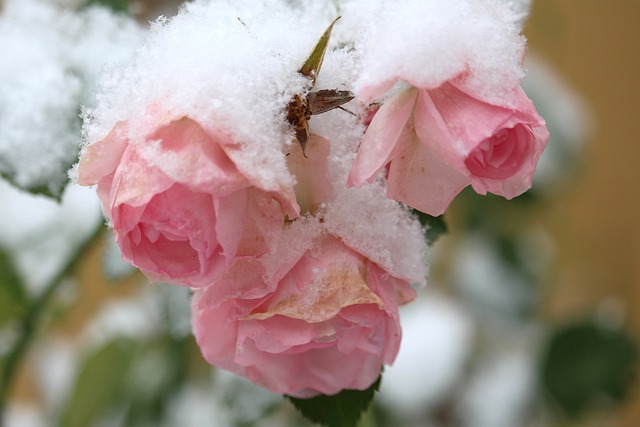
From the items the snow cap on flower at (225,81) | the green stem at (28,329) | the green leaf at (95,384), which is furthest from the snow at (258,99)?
the green leaf at (95,384)

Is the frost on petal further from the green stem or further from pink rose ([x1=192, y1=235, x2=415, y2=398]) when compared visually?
the green stem

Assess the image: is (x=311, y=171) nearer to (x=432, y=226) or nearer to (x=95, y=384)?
(x=432, y=226)

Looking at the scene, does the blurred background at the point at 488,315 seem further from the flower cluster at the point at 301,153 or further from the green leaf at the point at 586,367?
the flower cluster at the point at 301,153

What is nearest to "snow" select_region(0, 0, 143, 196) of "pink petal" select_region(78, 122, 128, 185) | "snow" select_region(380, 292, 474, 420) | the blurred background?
"pink petal" select_region(78, 122, 128, 185)

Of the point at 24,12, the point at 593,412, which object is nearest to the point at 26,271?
the point at 24,12

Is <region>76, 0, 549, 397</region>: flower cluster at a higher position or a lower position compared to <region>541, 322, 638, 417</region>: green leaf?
higher

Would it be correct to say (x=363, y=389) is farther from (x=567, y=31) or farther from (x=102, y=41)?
(x=567, y=31)

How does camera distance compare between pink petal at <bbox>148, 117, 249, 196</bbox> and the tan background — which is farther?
the tan background
